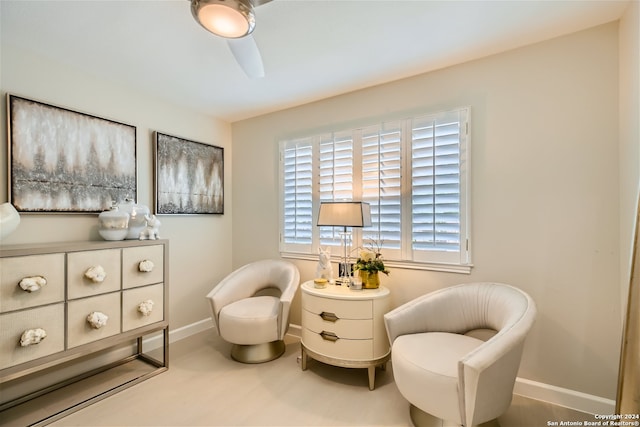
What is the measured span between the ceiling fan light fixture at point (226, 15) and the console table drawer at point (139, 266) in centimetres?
167

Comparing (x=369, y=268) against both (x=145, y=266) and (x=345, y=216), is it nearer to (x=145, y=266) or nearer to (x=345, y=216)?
(x=345, y=216)

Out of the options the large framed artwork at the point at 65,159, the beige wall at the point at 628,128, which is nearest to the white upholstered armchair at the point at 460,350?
the beige wall at the point at 628,128

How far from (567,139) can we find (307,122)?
2.12 metres

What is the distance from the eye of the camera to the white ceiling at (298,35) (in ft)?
5.40

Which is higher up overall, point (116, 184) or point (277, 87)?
point (277, 87)

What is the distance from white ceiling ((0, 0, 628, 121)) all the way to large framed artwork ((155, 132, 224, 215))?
0.65 metres

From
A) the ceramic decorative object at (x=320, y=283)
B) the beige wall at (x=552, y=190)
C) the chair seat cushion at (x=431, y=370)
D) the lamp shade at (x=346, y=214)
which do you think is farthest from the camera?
the ceramic decorative object at (x=320, y=283)

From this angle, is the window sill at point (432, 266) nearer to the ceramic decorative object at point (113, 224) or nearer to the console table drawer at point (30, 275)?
the ceramic decorative object at point (113, 224)

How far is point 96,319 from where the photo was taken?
76.7 inches

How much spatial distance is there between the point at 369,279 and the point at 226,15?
6.36 feet

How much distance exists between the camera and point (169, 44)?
77.8 inches

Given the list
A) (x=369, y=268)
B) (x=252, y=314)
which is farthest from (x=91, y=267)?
(x=369, y=268)

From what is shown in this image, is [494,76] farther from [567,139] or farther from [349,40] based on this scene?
[349,40]

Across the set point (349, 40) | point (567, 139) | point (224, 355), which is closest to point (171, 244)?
point (224, 355)
